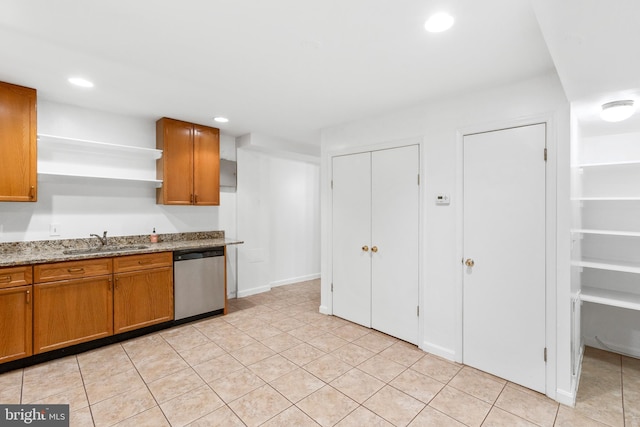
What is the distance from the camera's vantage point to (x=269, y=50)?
82.6 inches

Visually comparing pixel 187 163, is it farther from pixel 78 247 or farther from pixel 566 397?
pixel 566 397

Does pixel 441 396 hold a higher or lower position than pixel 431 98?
lower

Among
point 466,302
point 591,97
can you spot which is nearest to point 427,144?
point 591,97

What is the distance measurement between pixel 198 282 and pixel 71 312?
121 cm

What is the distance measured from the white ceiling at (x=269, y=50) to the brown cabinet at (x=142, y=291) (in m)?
1.70

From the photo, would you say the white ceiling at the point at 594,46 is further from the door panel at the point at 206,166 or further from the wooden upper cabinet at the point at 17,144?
the wooden upper cabinet at the point at 17,144

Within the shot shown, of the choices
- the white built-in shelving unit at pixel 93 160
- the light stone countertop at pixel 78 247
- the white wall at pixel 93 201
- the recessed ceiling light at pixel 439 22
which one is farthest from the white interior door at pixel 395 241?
the white built-in shelving unit at pixel 93 160

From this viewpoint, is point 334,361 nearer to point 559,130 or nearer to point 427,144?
point 427,144

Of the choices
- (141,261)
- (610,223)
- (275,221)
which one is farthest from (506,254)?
(275,221)

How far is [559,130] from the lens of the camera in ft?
7.31

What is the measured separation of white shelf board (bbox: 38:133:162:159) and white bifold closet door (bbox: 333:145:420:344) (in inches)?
89.0

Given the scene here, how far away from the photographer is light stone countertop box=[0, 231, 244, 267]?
268cm

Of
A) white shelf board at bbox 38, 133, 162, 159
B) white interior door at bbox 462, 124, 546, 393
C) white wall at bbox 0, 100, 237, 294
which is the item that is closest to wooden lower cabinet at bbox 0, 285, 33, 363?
white wall at bbox 0, 100, 237, 294

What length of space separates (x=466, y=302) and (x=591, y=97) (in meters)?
1.82
